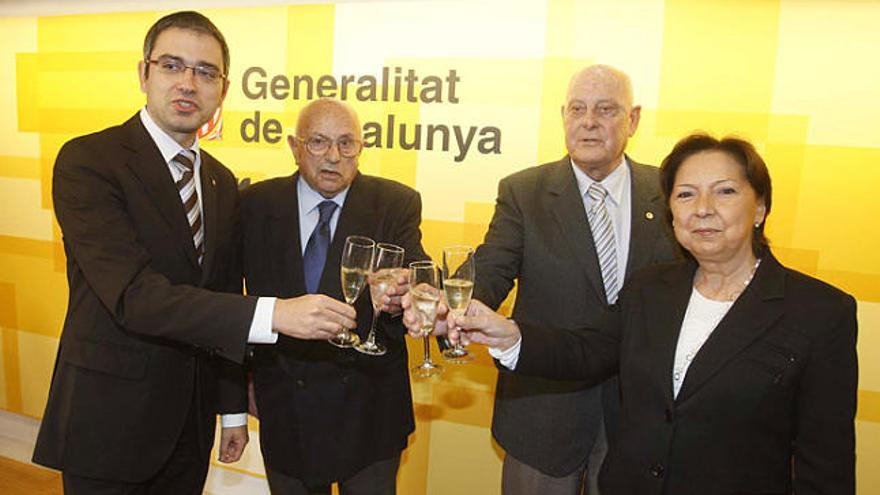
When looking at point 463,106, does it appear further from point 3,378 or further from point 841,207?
point 3,378

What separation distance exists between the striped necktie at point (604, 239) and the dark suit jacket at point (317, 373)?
2.42 ft

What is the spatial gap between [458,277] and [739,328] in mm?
821

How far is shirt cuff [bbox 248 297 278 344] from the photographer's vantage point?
205 cm

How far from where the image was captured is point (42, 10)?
448 centimetres

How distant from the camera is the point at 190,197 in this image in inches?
92.5

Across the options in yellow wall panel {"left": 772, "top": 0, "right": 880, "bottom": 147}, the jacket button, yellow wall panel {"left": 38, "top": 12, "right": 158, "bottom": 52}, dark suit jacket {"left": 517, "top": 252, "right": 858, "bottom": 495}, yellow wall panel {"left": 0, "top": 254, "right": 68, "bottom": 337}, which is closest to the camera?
dark suit jacket {"left": 517, "top": 252, "right": 858, "bottom": 495}

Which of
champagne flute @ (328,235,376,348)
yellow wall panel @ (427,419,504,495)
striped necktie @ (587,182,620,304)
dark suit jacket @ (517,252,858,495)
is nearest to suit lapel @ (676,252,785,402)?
dark suit jacket @ (517,252,858,495)

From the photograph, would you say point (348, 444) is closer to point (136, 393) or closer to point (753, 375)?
point (136, 393)

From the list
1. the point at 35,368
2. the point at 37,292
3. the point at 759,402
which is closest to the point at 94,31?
the point at 37,292

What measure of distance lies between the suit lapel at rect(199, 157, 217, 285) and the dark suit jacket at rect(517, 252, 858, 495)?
150 centimetres

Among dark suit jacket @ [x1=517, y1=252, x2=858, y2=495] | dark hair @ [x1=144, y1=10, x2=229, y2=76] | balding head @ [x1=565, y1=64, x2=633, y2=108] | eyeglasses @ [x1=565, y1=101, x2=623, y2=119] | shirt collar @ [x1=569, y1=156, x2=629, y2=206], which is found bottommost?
dark suit jacket @ [x1=517, y1=252, x2=858, y2=495]

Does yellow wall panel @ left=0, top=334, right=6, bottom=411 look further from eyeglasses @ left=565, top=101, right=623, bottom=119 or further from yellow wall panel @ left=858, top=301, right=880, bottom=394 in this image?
yellow wall panel @ left=858, top=301, right=880, bottom=394

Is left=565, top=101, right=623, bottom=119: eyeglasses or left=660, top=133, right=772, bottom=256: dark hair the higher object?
left=565, top=101, right=623, bottom=119: eyeglasses

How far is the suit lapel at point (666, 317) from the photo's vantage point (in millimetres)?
1955
